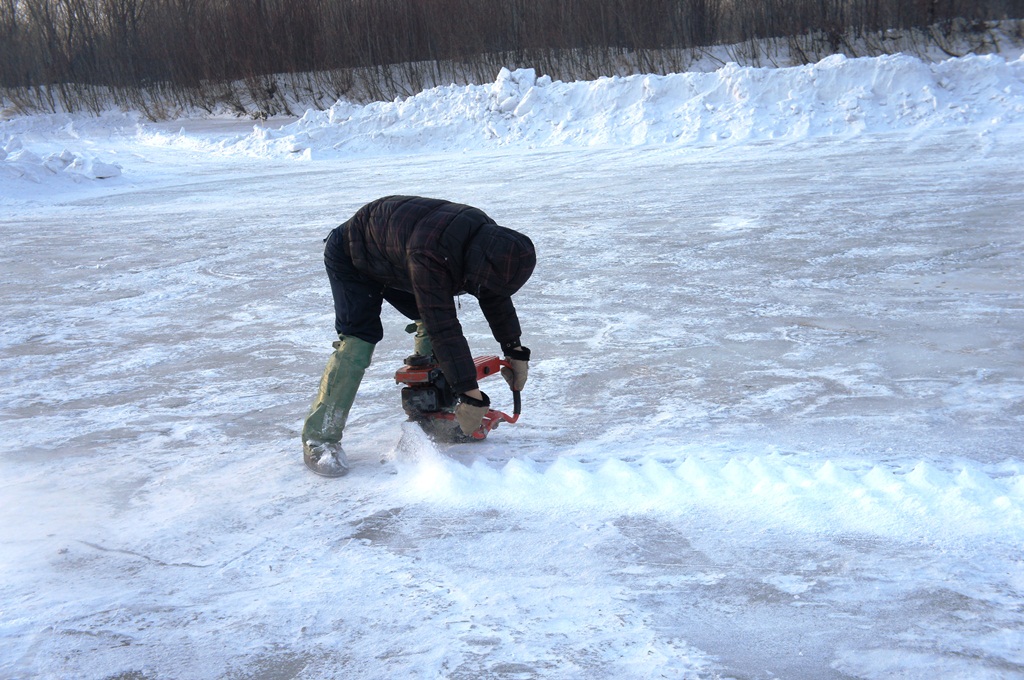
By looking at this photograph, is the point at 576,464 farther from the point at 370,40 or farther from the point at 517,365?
the point at 370,40

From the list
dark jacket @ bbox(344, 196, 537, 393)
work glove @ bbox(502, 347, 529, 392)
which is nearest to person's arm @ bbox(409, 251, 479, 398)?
dark jacket @ bbox(344, 196, 537, 393)

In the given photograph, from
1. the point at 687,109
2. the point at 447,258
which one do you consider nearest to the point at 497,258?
the point at 447,258

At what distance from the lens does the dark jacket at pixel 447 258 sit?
286 centimetres

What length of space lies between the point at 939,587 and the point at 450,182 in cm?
977

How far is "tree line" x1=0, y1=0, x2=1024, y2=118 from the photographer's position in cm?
2088

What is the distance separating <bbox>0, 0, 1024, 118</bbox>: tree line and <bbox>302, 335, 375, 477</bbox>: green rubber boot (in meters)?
19.0

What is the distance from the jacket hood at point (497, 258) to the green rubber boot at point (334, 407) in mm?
640

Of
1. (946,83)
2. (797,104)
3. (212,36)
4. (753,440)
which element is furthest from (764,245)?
(212,36)

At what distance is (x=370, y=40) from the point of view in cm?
2325

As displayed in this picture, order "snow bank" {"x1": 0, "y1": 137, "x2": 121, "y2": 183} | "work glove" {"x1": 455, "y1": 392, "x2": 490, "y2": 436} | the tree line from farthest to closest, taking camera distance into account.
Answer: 1. the tree line
2. "snow bank" {"x1": 0, "y1": 137, "x2": 121, "y2": 183}
3. "work glove" {"x1": 455, "y1": 392, "x2": 490, "y2": 436}

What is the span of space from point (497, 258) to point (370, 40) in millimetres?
22062

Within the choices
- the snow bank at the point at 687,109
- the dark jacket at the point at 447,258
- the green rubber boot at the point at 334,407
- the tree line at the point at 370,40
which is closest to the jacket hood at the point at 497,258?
the dark jacket at the point at 447,258

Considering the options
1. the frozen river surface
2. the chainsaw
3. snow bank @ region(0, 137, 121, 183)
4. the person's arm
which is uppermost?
snow bank @ region(0, 137, 121, 183)

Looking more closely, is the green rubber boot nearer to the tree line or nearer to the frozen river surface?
the frozen river surface
